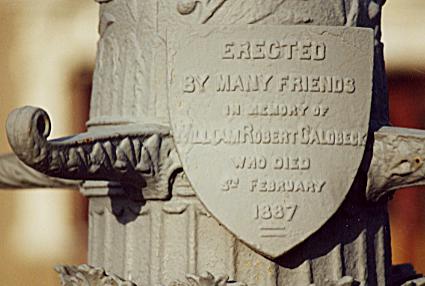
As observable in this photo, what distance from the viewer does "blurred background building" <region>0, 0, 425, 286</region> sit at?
7984 mm

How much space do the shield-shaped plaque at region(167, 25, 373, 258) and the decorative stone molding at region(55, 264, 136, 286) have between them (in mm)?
331

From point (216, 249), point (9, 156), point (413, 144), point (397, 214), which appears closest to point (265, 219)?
point (216, 249)

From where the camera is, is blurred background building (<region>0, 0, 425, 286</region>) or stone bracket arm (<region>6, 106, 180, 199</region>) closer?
stone bracket arm (<region>6, 106, 180, 199</region>)

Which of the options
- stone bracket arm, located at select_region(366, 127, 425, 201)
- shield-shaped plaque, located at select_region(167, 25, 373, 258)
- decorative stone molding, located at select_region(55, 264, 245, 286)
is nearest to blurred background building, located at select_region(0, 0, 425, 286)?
decorative stone molding, located at select_region(55, 264, 245, 286)

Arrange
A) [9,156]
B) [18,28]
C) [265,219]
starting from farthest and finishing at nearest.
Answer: [18,28]
[9,156]
[265,219]

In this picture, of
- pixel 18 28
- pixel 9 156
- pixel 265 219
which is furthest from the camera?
pixel 18 28

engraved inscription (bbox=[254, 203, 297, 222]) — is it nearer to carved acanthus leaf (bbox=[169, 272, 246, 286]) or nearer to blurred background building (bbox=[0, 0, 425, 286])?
carved acanthus leaf (bbox=[169, 272, 246, 286])

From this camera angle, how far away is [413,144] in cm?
450

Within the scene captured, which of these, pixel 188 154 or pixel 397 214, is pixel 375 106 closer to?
pixel 188 154

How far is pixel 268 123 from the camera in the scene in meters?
4.43

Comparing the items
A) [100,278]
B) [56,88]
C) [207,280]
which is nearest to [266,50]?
[207,280]

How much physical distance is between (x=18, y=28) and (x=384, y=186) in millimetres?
3855

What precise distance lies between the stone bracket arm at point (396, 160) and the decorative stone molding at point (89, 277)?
2.29 ft

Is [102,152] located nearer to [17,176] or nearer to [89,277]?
[89,277]
